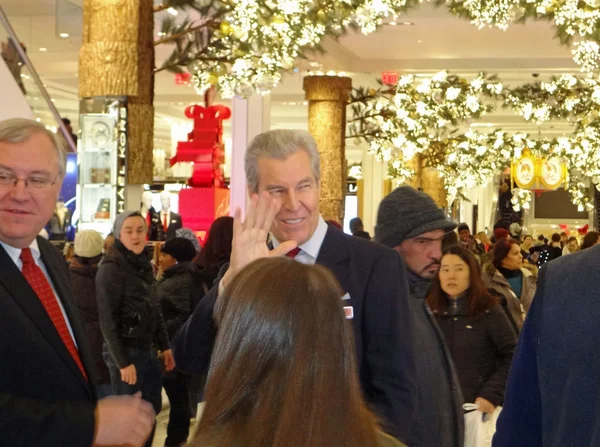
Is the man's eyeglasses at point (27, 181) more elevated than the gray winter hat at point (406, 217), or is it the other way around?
the man's eyeglasses at point (27, 181)

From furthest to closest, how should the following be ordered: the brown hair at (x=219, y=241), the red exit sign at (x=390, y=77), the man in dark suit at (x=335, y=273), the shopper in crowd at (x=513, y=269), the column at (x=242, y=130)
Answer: the red exit sign at (x=390, y=77)
the column at (x=242, y=130)
the shopper in crowd at (x=513, y=269)
the brown hair at (x=219, y=241)
the man in dark suit at (x=335, y=273)

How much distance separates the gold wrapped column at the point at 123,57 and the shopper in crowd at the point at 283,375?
589cm

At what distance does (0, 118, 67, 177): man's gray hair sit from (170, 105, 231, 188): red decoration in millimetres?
12762

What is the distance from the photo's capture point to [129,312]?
6406 millimetres

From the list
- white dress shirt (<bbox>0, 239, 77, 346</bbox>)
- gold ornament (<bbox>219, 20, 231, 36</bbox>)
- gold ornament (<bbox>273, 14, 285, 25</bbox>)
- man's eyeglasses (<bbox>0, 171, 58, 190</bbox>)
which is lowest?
white dress shirt (<bbox>0, 239, 77, 346</bbox>)

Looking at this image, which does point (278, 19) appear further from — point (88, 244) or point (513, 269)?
point (513, 269)

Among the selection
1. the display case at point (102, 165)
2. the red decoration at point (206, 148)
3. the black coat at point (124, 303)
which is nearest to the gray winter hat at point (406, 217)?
the black coat at point (124, 303)

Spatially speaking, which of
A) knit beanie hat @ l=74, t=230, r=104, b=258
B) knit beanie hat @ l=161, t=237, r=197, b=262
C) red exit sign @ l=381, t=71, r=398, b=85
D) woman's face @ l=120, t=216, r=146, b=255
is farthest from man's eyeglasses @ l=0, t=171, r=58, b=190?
red exit sign @ l=381, t=71, r=398, b=85

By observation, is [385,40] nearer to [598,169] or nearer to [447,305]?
[598,169]

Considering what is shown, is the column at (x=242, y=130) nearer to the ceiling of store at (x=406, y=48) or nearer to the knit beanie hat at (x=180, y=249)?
the ceiling of store at (x=406, y=48)

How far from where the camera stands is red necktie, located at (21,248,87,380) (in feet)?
8.88

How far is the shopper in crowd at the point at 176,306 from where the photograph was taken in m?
7.38

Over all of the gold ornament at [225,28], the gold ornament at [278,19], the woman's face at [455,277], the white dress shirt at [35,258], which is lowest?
the woman's face at [455,277]

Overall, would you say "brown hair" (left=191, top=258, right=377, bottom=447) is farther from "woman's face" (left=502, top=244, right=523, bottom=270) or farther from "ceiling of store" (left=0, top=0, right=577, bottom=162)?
"ceiling of store" (left=0, top=0, right=577, bottom=162)
